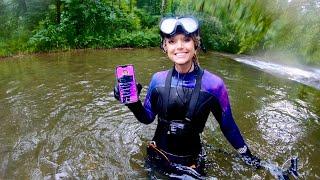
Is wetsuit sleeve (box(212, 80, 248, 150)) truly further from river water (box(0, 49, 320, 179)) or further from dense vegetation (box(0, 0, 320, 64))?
dense vegetation (box(0, 0, 320, 64))

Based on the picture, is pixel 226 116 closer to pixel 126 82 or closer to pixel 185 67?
pixel 185 67

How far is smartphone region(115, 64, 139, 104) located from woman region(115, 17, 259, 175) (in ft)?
0.59

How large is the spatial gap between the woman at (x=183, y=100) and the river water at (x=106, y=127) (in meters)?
0.81

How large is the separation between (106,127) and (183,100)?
2.92 metres

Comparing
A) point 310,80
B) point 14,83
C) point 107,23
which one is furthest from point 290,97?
point 107,23

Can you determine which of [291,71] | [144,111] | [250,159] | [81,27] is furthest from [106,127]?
[81,27]

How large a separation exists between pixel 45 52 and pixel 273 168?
13113 mm

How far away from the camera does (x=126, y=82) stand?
9.80ft

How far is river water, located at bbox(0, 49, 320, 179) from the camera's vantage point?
A: 452cm

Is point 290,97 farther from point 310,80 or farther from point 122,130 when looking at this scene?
point 122,130

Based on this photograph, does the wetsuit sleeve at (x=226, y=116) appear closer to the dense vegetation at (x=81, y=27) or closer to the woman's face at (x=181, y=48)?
the woman's face at (x=181, y=48)

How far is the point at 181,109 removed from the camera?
3375 mm

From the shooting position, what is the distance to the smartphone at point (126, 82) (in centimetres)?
298

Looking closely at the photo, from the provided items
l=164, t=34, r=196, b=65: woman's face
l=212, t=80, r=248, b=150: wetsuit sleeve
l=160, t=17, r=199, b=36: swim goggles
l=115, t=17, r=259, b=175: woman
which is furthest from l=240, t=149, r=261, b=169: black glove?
l=160, t=17, r=199, b=36: swim goggles
